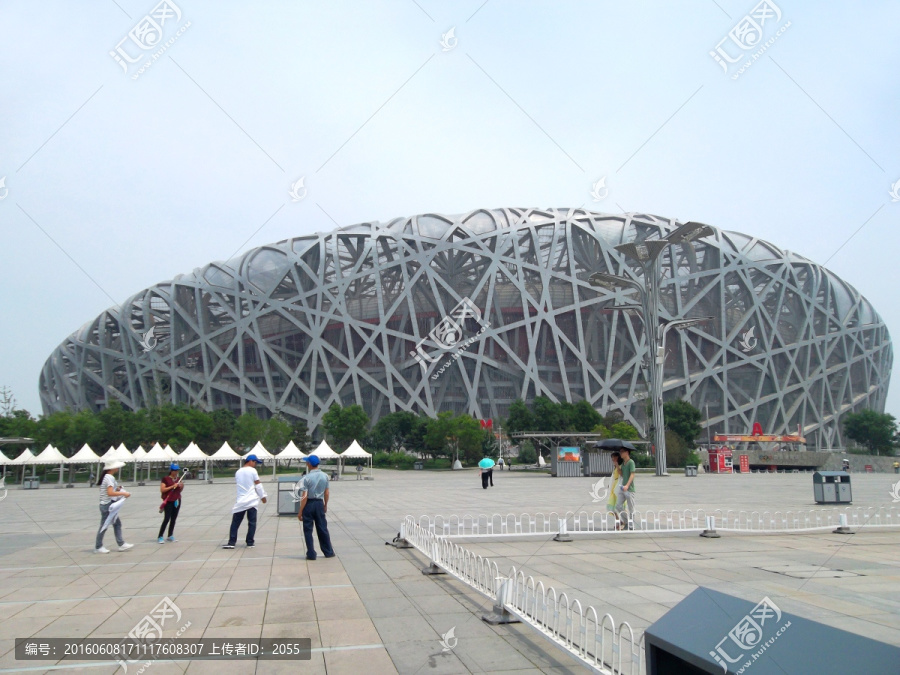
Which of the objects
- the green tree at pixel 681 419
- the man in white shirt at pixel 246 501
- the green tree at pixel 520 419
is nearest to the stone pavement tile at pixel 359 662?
the man in white shirt at pixel 246 501

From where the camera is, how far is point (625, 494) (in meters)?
11.8

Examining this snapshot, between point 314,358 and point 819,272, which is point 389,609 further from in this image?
point 819,272

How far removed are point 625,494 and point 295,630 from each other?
295 inches

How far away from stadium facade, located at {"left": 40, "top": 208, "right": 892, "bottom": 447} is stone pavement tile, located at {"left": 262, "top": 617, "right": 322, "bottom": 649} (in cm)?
5519

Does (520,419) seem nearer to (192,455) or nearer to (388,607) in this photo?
(192,455)

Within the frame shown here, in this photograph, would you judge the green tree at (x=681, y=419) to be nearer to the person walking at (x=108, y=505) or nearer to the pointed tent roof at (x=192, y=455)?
the pointed tent roof at (x=192, y=455)

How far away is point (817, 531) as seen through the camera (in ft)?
39.8

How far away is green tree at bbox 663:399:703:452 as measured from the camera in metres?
54.2

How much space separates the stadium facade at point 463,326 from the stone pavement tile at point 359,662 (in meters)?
56.0

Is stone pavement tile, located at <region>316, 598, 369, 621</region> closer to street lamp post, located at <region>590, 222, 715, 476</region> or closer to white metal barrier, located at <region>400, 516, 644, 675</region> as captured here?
white metal barrier, located at <region>400, 516, 644, 675</region>

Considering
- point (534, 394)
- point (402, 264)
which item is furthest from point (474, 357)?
point (402, 264)

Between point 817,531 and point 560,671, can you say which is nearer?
point 560,671

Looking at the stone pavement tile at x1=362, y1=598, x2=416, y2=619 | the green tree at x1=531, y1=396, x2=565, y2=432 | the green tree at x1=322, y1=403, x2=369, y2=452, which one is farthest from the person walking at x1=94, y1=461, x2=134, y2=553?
the green tree at x1=531, y1=396, x2=565, y2=432

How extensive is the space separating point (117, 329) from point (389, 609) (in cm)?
7076
